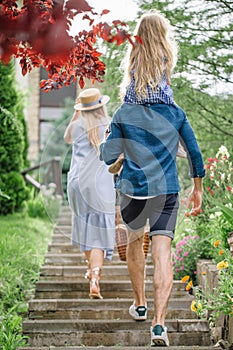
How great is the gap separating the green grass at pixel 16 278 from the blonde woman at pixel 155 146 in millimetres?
1014

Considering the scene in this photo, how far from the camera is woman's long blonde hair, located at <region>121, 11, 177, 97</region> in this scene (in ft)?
12.2

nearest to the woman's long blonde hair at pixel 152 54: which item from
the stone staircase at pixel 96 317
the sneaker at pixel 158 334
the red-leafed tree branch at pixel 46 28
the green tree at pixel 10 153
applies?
the red-leafed tree branch at pixel 46 28

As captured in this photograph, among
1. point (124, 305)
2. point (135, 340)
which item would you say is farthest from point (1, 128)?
point (135, 340)

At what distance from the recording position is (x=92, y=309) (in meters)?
4.76

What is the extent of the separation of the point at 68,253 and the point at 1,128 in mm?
2675

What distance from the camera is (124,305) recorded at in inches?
195

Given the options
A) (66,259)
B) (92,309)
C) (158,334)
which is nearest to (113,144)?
(158,334)

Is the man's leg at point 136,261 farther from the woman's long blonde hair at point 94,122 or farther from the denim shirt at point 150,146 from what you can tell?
the woman's long blonde hair at point 94,122

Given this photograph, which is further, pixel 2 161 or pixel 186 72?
pixel 2 161

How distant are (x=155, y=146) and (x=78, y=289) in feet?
7.16

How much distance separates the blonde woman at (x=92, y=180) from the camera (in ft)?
17.8

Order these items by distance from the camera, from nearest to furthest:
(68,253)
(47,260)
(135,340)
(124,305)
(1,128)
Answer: (135,340), (124,305), (47,260), (68,253), (1,128)

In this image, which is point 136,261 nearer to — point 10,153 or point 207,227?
point 207,227

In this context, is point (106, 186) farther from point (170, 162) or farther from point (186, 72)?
point (170, 162)
